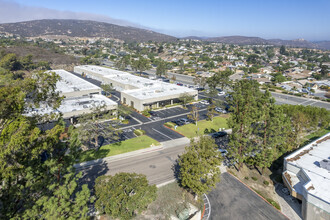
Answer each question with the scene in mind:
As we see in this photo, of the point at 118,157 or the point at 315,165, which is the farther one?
the point at 118,157

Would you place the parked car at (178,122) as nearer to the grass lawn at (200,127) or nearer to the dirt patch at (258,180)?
the grass lawn at (200,127)

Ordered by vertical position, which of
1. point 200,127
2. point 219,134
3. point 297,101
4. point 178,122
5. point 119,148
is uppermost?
point 119,148

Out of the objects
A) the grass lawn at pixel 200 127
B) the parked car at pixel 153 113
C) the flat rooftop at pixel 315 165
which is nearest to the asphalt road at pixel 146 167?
the grass lawn at pixel 200 127

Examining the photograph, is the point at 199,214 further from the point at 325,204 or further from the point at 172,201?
the point at 325,204

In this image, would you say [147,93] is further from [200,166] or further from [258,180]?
[200,166]

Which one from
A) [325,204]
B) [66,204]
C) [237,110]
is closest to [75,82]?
[237,110]

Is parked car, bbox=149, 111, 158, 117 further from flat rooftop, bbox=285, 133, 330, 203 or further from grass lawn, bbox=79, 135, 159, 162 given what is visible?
flat rooftop, bbox=285, 133, 330, 203

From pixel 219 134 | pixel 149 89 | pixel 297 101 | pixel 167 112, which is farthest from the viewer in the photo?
pixel 297 101

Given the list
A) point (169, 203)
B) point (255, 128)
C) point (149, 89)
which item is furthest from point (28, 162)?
point (149, 89)
